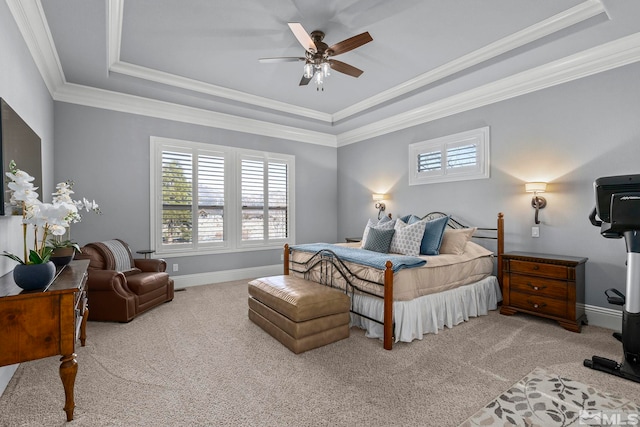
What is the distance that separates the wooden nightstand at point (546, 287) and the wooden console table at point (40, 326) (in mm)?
4275

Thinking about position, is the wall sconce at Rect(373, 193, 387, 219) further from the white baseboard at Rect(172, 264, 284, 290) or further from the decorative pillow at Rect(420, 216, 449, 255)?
the white baseboard at Rect(172, 264, 284, 290)

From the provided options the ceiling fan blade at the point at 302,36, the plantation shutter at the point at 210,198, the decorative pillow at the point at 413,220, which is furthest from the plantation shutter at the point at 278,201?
the ceiling fan blade at the point at 302,36

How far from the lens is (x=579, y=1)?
2.78m

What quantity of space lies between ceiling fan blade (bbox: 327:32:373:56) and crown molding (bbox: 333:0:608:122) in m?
1.68

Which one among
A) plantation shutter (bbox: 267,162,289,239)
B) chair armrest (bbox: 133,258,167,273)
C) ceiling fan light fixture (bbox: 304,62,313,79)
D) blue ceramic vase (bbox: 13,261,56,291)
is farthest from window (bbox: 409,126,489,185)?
blue ceramic vase (bbox: 13,261,56,291)

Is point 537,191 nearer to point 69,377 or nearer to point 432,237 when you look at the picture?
point 432,237

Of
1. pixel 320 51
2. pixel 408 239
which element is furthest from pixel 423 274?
pixel 320 51

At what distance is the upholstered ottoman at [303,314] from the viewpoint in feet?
9.17

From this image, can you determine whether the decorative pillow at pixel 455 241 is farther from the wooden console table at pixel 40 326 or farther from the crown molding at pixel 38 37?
the crown molding at pixel 38 37

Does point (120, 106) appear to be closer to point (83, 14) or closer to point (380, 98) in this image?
point (83, 14)

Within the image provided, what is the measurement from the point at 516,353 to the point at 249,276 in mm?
4431

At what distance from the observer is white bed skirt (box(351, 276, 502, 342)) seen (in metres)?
2.99

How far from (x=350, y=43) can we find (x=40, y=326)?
3.19 m

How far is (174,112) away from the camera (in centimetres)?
514
